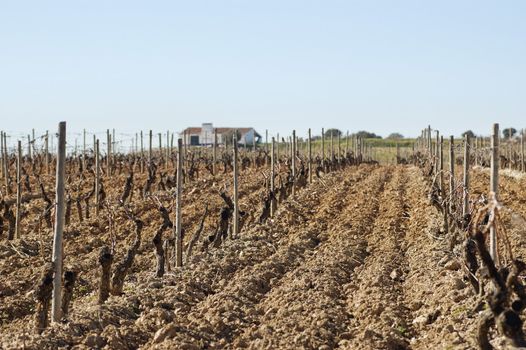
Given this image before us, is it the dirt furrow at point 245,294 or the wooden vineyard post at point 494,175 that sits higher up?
the wooden vineyard post at point 494,175

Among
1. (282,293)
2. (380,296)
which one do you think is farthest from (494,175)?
(282,293)

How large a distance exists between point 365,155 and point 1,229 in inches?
1777

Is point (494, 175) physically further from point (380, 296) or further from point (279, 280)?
point (279, 280)

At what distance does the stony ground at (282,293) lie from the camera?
8.18 meters

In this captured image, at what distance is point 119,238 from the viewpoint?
58.0 ft

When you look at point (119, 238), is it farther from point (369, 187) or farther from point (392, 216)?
point (369, 187)

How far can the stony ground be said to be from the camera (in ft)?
26.8

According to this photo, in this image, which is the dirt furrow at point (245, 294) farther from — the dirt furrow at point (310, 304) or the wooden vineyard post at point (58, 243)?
the wooden vineyard post at point (58, 243)

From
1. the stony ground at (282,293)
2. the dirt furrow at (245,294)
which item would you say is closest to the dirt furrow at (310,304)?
the stony ground at (282,293)

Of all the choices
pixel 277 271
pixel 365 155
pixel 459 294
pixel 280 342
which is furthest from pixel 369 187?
pixel 365 155

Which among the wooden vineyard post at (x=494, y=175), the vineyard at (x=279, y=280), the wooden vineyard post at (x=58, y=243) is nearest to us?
the vineyard at (x=279, y=280)

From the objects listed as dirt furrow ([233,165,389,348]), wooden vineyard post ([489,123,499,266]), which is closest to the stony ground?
dirt furrow ([233,165,389,348])

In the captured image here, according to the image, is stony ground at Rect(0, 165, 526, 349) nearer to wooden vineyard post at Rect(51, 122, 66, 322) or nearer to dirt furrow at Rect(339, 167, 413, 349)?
dirt furrow at Rect(339, 167, 413, 349)

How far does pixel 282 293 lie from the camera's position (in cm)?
1027
